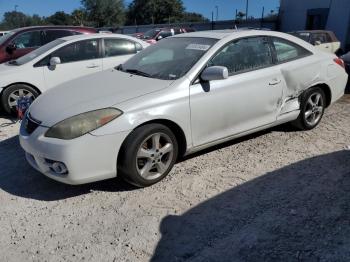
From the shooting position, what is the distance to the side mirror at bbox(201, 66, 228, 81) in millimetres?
4066

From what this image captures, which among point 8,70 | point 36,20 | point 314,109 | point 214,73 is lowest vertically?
point 36,20

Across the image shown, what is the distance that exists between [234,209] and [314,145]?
82.0 inches

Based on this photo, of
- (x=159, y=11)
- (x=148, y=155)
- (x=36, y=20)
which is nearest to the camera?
(x=148, y=155)

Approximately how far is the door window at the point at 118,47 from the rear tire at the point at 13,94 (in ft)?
5.36

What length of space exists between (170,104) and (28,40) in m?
6.24

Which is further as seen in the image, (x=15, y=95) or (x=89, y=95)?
(x=15, y=95)

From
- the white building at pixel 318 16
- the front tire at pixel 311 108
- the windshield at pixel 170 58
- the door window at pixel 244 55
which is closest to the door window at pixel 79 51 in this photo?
the windshield at pixel 170 58

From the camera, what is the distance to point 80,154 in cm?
354

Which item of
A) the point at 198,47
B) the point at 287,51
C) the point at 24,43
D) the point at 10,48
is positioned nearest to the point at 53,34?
the point at 24,43

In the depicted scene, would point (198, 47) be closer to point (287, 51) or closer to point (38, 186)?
point (287, 51)

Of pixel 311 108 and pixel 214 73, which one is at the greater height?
pixel 214 73

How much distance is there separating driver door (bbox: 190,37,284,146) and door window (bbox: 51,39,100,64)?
370 cm

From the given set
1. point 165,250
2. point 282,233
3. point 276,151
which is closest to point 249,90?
point 276,151

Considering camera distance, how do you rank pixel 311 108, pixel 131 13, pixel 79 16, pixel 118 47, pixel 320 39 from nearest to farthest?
pixel 311 108 → pixel 118 47 → pixel 320 39 → pixel 79 16 → pixel 131 13
